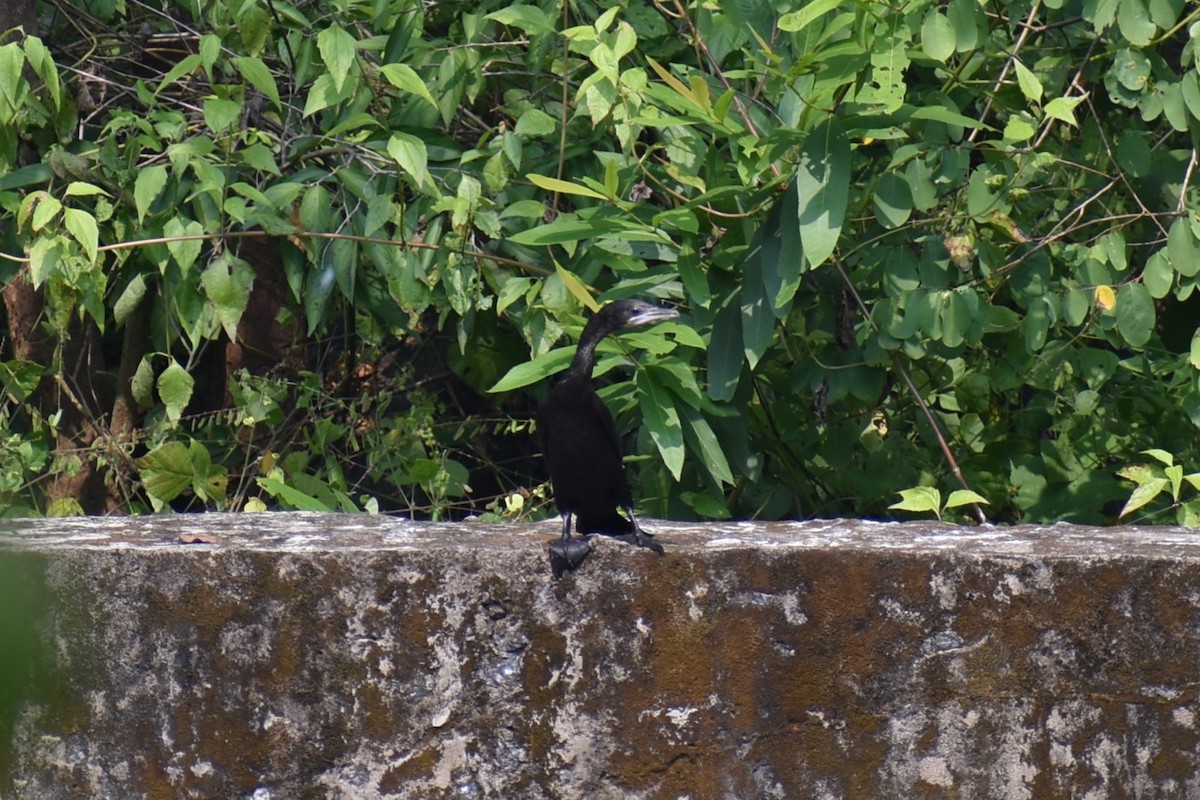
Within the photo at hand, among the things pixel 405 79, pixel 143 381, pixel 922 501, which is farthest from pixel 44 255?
pixel 922 501

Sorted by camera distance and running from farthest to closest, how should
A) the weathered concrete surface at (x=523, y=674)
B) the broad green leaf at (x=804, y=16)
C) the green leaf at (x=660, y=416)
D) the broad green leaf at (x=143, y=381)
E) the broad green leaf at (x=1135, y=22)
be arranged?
the broad green leaf at (x=143, y=381) < the green leaf at (x=660, y=416) < the broad green leaf at (x=1135, y=22) < the broad green leaf at (x=804, y=16) < the weathered concrete surface at (x=523, y=674)

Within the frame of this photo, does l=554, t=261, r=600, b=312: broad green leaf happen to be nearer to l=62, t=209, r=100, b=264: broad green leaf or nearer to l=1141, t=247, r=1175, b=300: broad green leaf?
l=62, t=209, r=100, b=264: broad green leaf

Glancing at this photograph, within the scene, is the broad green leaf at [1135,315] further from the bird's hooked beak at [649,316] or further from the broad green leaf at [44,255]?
the broad green leaf at [44,255]

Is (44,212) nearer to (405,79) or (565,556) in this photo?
(405,79)

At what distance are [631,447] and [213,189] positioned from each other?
4.74 feet

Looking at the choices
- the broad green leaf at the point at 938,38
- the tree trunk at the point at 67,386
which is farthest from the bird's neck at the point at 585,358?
the tree trunk at the point at 67,386

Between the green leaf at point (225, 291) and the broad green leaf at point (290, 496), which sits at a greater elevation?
the green leaf at point (225, 291)

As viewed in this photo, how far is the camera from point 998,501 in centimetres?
425

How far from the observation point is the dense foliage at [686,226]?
3.54m

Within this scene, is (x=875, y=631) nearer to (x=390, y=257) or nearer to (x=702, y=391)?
(x=702, y=391)

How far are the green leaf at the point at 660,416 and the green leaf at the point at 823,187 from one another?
50cm

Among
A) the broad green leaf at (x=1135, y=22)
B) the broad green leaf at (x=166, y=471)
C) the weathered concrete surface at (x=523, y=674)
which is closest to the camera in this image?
the weathered concrete surface at (x=523, y=674)

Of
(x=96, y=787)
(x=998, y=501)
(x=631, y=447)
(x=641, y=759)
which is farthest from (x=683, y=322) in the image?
(x=96, y=787)

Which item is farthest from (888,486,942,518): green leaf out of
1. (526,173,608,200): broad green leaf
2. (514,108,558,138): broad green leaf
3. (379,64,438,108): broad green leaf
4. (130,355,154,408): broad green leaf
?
(130,355,154,408): broad green leaf
